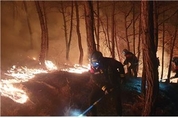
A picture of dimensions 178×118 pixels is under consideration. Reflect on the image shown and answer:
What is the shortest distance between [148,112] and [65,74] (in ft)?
14.5

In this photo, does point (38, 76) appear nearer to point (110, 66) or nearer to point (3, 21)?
point (110, 66)

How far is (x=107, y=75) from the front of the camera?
282 inches

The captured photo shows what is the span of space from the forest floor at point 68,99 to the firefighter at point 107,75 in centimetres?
66

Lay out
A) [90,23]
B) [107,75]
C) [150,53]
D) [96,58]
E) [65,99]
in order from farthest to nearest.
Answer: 1. [90,23]
2. [65,99]
3. [107,75]
4. [96,58]
5. [150,53]

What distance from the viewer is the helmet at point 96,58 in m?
6.96

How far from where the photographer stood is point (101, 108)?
7.55m

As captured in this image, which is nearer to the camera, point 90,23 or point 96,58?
point 96,58

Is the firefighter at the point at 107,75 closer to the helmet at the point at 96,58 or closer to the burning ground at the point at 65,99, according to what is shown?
the helmet at the point at 96,58

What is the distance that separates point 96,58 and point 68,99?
6.72 feet

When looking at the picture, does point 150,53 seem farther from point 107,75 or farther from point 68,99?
point 68,99

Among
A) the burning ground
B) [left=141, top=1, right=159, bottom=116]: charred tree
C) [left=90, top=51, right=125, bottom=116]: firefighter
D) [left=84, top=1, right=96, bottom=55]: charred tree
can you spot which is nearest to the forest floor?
the burning ground

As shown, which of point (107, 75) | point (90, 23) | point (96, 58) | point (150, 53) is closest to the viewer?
point (150, 53)

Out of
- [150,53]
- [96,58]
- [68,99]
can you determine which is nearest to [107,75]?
[96,58]

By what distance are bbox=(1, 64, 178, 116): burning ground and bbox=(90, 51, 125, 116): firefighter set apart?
0.54 metres
